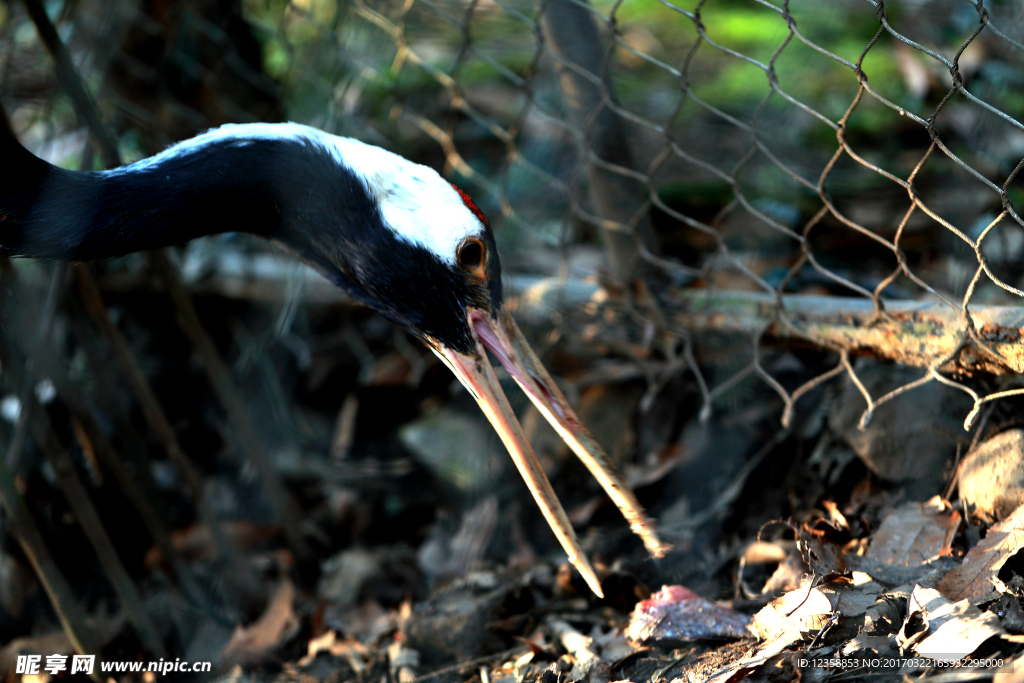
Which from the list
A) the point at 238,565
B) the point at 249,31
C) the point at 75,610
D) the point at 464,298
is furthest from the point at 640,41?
the point at 75,610

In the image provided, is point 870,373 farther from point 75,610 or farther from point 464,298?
point 75,610

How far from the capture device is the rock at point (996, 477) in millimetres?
1356

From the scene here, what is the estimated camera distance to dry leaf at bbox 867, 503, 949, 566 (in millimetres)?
1409

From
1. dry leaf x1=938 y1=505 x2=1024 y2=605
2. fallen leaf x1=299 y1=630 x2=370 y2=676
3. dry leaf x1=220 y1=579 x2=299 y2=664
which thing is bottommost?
dry leaf x1=220 y1=579 x2=299 y2=664

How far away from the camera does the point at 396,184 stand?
1.48 meters

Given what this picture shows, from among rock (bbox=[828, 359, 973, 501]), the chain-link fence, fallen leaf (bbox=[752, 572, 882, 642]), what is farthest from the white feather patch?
rock (bbox=[828, 359, 973, 501])

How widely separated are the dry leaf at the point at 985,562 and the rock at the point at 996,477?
4 centimetres

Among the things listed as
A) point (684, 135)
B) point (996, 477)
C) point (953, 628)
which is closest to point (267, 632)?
point (953, 628)

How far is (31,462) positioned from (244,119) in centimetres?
150

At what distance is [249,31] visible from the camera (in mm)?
3010

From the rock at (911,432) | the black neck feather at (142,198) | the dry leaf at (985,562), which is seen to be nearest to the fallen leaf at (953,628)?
the dry leaf at (985,562)

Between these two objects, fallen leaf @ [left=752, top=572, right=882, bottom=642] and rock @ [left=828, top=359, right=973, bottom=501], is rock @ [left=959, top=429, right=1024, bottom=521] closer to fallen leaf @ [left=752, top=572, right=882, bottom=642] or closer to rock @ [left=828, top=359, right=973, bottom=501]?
rock @ [left=828, top=359, right=973, bottom=501]

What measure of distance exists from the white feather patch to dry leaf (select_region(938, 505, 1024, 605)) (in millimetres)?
1062

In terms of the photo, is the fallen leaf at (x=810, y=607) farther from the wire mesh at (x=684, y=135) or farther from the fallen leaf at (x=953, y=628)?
the wire mesh at (x=684, y=135)
